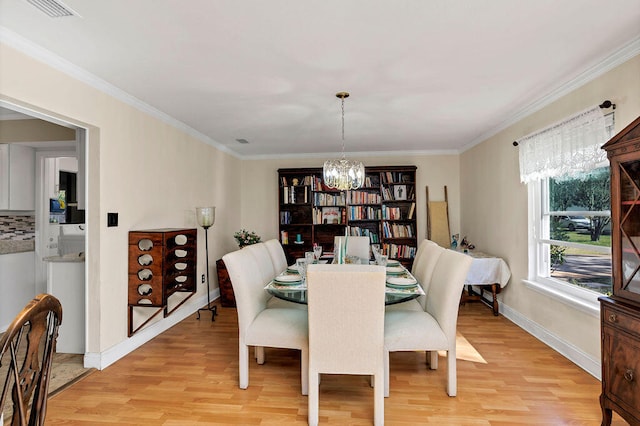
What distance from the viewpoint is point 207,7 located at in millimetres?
1829

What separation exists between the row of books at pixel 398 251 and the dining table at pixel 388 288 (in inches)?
103

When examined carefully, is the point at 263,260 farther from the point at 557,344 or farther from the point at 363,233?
the point at 363,233

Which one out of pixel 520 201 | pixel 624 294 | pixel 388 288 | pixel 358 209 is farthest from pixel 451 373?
pixel 358 209

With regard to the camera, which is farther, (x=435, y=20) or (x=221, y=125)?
(x=221, y=125)

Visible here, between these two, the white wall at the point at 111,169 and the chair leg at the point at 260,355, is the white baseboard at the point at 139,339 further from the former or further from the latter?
the chair leg at the point at 260,355

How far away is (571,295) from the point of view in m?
3.04

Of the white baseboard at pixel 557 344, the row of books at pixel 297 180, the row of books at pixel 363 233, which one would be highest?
the row of books at pixel 297 180

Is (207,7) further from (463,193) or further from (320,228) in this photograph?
(463,193)

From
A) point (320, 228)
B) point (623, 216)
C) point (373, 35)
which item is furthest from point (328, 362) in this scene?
point (320, 228)

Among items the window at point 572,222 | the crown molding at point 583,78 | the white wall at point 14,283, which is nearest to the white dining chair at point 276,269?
the window at point 572,222

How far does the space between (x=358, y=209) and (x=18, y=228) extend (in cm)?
451

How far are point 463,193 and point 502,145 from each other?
1544 mm

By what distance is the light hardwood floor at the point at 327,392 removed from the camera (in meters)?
2.14

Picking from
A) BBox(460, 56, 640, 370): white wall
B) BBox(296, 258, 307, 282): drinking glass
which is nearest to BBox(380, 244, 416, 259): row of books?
BBox(460, 56, 640, 370): white wall
